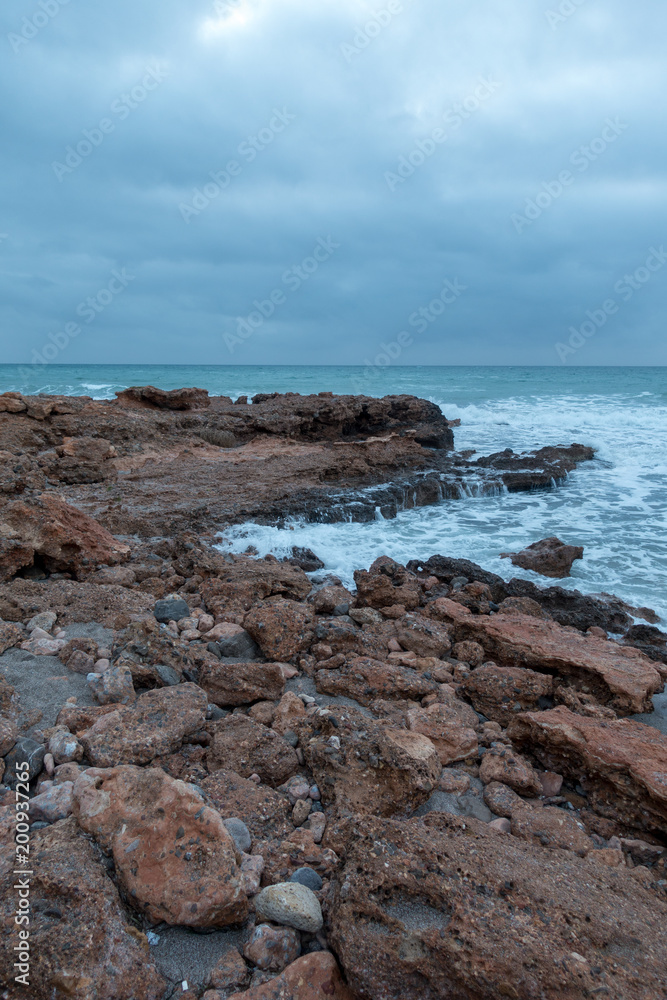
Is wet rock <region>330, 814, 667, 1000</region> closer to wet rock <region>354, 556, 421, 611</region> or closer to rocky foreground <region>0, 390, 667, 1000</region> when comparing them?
rocky foreground <region>0, 390, 667, 1000</region>

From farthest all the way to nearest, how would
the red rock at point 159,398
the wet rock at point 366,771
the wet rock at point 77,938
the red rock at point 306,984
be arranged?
the red rock at point 159,398 → the wet rock at point 366,771 → the red rock at point 306,984 → the wet rock at point 77,938

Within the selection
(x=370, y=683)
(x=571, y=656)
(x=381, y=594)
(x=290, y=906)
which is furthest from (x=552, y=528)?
(x=290, y=906)

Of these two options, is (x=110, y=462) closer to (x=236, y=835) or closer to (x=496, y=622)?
(x=496, y=622)

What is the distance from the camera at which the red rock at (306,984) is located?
157 centimetres

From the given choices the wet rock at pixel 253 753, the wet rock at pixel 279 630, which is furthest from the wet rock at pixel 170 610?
the wet rock at pixel 253 753

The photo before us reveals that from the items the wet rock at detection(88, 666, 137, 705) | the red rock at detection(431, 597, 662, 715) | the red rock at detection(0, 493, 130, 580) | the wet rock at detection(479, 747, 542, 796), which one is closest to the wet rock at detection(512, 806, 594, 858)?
the wet rock at detection(479, 747, 542, 796)

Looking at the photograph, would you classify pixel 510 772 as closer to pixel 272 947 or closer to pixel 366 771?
pixel 366 771

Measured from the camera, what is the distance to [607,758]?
9.46 ft

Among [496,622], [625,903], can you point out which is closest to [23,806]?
[625,903]

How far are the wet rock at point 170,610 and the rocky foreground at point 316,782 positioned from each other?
0.02 metres

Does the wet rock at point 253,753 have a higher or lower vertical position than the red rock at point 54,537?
lower

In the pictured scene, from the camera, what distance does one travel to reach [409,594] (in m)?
5.33

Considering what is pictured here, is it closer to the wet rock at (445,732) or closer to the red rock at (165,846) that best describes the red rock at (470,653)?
the wet rock at (445,732)

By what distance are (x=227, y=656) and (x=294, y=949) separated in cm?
235
